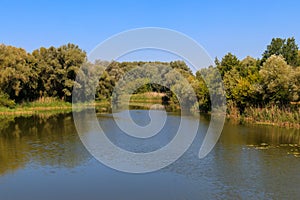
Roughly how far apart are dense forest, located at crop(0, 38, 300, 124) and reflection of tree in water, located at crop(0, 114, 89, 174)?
56.4 feet

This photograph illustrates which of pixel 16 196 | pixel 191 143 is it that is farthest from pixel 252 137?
pixel 16 196

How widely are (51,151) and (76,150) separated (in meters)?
1.51

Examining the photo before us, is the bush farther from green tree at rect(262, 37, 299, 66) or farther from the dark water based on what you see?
green tree at rect(262, 37, 299, 66)

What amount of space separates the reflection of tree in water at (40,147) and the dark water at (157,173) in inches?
2.1

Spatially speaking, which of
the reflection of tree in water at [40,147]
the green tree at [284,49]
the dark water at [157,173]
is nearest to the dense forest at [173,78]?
the green tree at [284,49]

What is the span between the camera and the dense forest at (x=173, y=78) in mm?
32562

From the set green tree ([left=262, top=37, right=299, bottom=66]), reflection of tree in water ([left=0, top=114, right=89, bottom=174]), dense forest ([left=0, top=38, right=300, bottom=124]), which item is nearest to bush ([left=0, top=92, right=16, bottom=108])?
dense forest ([left=0, top=38, right=300, bottom=124])

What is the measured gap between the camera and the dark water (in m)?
13.2

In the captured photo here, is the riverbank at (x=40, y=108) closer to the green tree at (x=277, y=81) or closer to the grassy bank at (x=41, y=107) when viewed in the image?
the grassy bank at (x=41, y=107)

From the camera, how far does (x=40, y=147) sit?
70.9ft

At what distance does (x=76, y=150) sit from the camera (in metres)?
21.0

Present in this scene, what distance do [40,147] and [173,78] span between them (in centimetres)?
4341

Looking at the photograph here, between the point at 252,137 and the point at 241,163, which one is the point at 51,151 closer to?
the point at 241,163

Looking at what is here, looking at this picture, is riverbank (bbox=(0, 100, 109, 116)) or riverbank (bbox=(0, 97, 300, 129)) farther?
riverbank (bbox=(0, 100, 109, 116))
